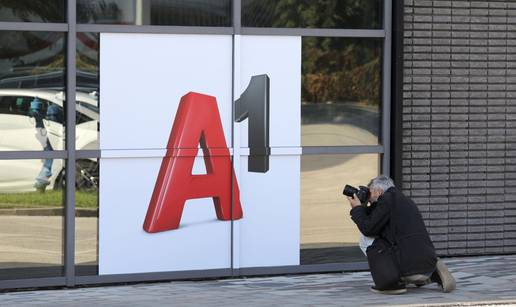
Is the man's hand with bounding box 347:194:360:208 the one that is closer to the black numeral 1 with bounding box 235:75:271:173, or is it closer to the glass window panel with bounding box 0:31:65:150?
A: the black numeral 1 with bounding box 235:75:271:173

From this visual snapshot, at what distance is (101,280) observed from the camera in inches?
375

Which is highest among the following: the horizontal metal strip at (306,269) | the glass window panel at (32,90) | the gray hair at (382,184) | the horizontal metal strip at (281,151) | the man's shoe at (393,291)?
the glass window panel at (32,90)

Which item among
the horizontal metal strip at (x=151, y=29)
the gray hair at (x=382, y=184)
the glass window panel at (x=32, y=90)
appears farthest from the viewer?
the horizontal metal strip at (x=151, y=29)

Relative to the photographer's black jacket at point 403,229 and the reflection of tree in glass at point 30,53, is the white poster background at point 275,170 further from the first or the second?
the reflection of tree in glass at point 30,53

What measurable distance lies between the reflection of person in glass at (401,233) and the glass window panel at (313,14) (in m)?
1.85

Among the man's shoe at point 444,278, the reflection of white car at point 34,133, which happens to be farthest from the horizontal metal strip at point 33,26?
the man's shoe at point 444,278

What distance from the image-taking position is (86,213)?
9.43 metres

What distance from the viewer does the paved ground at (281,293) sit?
8719 mm

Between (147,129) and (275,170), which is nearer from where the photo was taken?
(147,129)

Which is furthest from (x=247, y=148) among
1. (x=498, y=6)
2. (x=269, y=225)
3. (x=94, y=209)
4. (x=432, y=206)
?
(x=498, y=6)

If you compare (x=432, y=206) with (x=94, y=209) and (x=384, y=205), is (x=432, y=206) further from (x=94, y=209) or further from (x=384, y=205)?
(x=94, y=209)

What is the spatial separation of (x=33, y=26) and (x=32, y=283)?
222 cm

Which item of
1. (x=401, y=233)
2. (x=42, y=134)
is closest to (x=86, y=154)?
(x=42, y=134)

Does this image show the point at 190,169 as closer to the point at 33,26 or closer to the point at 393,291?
the point at 33,26
